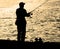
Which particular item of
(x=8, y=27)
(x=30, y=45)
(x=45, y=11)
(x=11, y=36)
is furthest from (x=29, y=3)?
(x=30, y=45)

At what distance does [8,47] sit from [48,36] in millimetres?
5731

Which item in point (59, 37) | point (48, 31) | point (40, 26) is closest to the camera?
point (59, 37)

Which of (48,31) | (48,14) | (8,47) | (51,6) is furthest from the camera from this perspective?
(51,6)

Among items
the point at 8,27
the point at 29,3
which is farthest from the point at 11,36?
the point at 29,3

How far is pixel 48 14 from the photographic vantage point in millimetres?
17984

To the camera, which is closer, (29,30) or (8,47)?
→ (8,47)

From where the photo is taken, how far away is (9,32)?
48.1 ft

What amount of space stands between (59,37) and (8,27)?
3.78 meters

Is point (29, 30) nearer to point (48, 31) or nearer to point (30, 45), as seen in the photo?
point (48, 31)

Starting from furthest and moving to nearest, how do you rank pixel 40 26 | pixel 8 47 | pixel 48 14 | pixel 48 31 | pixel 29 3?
pixel 29 3 < pixel 48 14 < pixel 40 26 < pixel 48 31 < pixel 8 47

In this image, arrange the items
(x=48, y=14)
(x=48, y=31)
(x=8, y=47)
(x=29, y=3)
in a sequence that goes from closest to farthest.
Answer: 1. (x=8, y=47)
2. (x=48, y=31)
3. (x=48, y=14)
4. (x=29, y=3)

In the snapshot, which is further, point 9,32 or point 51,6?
point 51,6

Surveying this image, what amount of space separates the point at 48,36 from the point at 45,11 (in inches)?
218

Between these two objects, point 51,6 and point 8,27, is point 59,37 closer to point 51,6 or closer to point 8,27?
point 8,27
